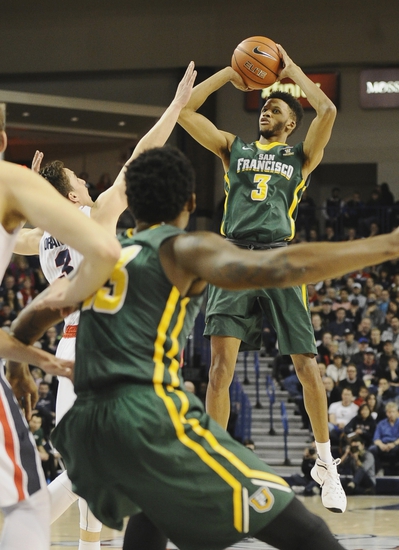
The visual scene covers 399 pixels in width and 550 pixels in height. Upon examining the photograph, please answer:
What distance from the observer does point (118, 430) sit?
3.14 meters

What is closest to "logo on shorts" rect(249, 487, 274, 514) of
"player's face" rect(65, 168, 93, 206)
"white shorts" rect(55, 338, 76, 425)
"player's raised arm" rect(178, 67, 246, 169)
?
"white shorts" rect(55, 338, 76, 425)

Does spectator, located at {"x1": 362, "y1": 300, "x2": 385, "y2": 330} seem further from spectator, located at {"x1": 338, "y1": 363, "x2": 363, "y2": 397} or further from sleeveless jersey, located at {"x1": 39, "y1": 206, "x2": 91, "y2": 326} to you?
sleeveless jersey, located at {"x1": 39, "y1": 206, "x2": 91, "y2": 326}

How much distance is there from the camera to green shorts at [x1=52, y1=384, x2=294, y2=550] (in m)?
3.10

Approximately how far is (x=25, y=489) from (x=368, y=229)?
17.2 metres

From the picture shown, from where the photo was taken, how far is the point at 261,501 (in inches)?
122

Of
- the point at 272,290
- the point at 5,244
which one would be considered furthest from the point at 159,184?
the point at 272,290

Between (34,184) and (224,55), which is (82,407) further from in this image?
(224,55)

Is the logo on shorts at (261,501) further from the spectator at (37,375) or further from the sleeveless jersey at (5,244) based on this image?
the spectator at (37,375)

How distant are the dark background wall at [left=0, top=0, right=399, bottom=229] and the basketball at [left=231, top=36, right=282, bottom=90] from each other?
50.0 ft

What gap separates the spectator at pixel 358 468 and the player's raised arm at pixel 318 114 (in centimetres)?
690

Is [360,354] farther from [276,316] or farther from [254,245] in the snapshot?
[254,245]

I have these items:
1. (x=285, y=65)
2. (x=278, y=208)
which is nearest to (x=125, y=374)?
(x=278, y=208)

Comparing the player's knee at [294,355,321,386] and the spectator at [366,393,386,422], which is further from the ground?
the player's knee at [294,355,321,386]

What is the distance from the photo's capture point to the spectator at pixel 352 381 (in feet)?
45.0
